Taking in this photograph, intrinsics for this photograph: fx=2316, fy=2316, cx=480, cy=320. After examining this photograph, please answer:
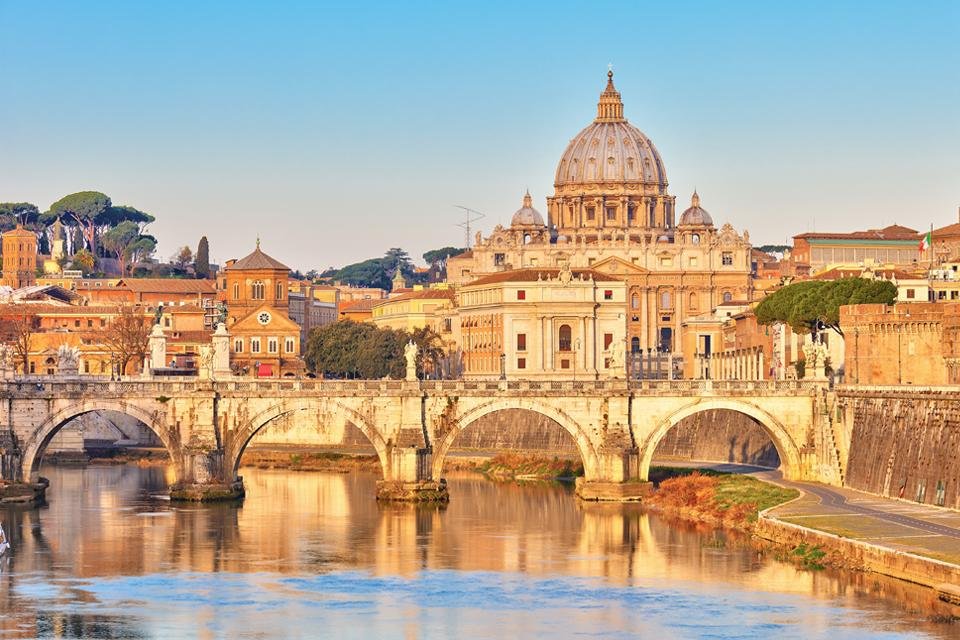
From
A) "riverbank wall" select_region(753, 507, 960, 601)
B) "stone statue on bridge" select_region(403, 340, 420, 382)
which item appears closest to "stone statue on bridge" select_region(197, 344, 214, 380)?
"stone statue on bridge" select_region(403, 340, 420, 382)

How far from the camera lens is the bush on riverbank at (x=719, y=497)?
7494 centimetres

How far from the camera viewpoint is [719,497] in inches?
3086

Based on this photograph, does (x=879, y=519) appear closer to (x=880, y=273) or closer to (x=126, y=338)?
(x=880, y=273)

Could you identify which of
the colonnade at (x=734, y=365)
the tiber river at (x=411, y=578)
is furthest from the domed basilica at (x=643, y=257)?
the tiber river at (x=411, y=578)

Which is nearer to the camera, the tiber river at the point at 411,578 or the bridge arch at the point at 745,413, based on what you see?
the tiber river at the point at 411,578

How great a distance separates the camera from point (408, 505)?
81562 millimetres

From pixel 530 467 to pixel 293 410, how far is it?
16.2m

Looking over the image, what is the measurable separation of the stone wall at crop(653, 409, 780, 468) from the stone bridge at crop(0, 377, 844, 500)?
4.88m

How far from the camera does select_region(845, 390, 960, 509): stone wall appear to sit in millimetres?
67562

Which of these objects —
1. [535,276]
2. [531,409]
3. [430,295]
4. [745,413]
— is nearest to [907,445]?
[745,413]

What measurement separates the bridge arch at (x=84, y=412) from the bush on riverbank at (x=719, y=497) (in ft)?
56.6


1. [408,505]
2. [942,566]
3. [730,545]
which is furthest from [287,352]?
[942,566]

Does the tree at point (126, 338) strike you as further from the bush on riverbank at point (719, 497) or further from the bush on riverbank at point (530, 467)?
the bush on riverbank at point (719, 497)

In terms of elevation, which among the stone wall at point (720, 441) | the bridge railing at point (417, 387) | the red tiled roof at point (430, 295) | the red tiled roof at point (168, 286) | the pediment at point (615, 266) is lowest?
the stone wall at point (720, 441)
